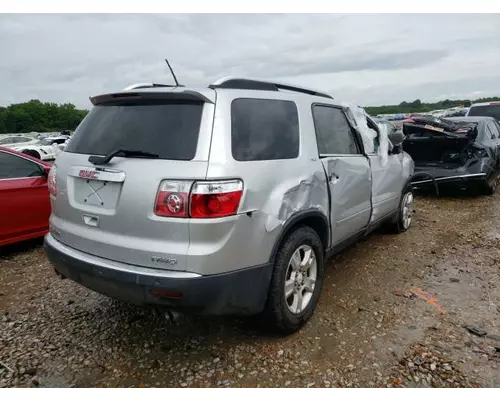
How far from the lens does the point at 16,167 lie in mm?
4930

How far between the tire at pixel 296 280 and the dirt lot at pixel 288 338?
154 mm

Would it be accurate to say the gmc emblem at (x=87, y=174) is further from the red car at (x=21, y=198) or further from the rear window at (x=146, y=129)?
the red car at (x=21, y=198)

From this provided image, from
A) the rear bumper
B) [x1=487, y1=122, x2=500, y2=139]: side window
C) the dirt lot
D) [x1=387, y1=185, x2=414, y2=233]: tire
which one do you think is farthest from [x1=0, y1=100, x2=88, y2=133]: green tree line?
the rear bumper

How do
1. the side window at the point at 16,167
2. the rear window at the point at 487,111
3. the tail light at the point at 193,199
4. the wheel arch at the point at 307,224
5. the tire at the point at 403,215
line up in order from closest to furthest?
the tail light at the point at 193,199
the wheel arch at the point at 307,224
the side window at the point at 16,167
the tire at the point at 403,215
the rear window at the point at 487,111

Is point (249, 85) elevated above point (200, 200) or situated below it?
above

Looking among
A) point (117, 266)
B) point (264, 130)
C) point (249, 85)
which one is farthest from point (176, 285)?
point (249, 85)

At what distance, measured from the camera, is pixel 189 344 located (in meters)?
2.93

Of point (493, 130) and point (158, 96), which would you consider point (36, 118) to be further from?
point (158, 96)

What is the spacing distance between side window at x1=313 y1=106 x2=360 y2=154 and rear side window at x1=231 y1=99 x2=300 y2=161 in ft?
1.09

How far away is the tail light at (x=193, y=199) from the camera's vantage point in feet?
7.53

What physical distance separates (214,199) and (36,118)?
3114 inches

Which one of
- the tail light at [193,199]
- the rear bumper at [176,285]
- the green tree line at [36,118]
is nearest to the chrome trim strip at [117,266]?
the rear bumper at [176,285]

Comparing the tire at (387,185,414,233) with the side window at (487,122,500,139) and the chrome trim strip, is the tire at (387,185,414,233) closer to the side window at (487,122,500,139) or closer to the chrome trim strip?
the chrome trim strip

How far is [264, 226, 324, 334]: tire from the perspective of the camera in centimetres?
276
